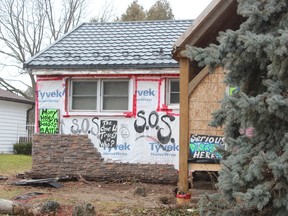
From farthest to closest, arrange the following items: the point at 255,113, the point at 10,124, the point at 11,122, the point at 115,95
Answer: the point at 11,122
the point at 10,124
the point at 115,95
the point at 255,113

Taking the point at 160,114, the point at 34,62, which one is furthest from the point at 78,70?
the point at 160,114

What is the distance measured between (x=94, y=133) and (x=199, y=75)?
4500 millimetres

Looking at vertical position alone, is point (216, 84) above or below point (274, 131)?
above

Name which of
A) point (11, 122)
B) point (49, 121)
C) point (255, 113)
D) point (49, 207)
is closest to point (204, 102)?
point (49, 207)

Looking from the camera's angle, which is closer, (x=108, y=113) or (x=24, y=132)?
(x=108, y=113)

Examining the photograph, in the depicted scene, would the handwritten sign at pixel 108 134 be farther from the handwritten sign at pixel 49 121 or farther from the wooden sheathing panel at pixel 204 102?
the wooden sheathing panel at pixel 204 102

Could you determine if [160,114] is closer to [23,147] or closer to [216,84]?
[216,84]

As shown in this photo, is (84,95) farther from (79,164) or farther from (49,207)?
(49,207)

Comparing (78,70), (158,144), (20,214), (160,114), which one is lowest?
(20,214)

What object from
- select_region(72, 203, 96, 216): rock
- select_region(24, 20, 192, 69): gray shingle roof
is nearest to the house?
select_region(72, 203, 96, 216): rock

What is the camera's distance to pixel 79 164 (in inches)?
504

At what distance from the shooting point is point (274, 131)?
4.77 metres

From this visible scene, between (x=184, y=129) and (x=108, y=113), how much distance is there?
13.9 ft

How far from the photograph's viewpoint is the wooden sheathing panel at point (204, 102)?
368 inches
